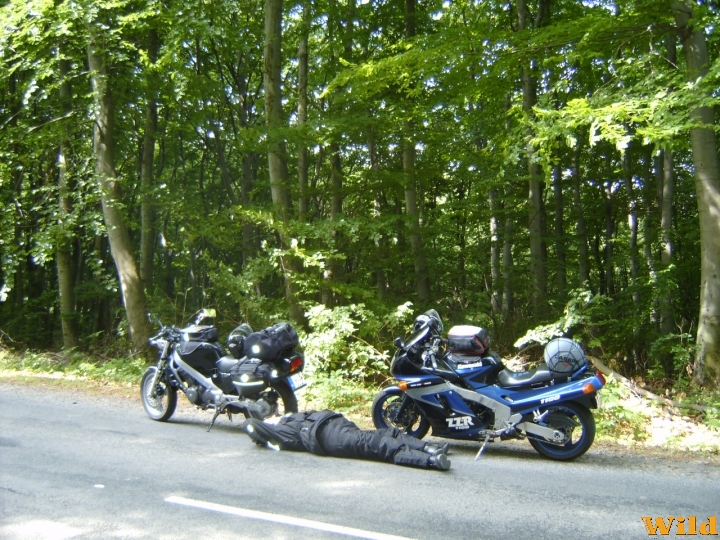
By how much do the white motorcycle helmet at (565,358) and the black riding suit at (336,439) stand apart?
149 cm

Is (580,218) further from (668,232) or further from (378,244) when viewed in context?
(378,244)

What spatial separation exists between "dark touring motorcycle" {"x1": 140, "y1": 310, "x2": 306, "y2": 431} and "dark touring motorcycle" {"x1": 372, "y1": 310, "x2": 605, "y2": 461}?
1.21 metres

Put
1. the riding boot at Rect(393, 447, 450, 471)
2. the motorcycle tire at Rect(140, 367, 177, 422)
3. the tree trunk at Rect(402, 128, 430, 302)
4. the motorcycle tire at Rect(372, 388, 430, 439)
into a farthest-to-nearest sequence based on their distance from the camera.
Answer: the tree trunk at Rect(402, 128, 430, 302) → the motorcycle tire at Rect(140, 367, 177, 422) → the motorcycle tire at Rect(372, 388, 430, 439) → the riding boot at Rect(393, 447, 450, 471)

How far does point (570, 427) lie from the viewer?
5840mm

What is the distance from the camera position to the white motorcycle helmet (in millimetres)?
5887

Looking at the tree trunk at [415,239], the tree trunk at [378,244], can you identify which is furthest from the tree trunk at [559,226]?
the tree trunk at [378,244]

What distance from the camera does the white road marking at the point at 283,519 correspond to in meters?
3.94

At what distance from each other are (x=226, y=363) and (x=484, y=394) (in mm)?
3060

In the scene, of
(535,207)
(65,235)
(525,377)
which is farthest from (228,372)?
(535,207)

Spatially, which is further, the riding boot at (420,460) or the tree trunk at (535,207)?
the tree trunk at (535,207)

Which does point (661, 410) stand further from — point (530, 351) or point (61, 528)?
point (61, 528)

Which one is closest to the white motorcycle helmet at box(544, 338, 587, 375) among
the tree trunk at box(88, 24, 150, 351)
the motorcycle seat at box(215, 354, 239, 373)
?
the motorcycle seat at box(215, 354, 239, 373)

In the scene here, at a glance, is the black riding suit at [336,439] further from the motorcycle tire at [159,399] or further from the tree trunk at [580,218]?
the tree trunk at [580,218]

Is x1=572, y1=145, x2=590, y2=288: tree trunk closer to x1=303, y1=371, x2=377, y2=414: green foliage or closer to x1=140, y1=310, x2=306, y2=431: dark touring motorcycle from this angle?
x1=303, y1=371, x2=377, y2=414: green foliage
